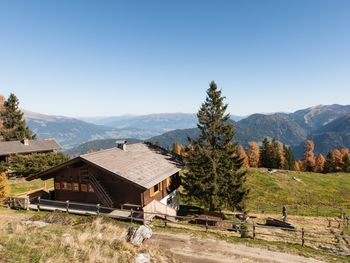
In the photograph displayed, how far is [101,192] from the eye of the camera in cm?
2759

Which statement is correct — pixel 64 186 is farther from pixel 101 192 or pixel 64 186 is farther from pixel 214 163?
pixel 214 163

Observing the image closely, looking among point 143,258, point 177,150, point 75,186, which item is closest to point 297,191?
point 75,186

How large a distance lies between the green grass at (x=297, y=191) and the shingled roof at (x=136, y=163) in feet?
63.2

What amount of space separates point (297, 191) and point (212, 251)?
1693 inches

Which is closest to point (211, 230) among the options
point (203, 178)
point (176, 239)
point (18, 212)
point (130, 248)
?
point (176, 239)

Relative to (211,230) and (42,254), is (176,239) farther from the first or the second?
(42,254)

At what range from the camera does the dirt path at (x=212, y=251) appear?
58.7 ft

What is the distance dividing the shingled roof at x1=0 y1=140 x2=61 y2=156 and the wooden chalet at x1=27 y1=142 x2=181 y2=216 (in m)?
35.6

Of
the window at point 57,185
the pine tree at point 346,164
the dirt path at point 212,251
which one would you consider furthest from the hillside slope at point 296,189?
the window at point 57,185

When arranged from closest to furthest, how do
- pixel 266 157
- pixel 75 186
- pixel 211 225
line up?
pixel 211 225 → pixel 75 186 → pixel 266 157

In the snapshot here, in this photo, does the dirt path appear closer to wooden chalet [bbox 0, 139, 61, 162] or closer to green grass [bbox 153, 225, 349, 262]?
green grass [bbox 153, 225, 349, 262]

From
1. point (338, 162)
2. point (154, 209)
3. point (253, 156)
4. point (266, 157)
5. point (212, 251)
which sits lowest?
point (338, 162)

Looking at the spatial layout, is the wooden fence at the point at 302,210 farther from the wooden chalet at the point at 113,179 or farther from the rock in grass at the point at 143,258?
the rock in grass at the point at 143,258

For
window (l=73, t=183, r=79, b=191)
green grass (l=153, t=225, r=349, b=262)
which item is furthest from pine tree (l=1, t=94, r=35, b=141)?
green grass (l=153, t=225, r=349, b=262)
